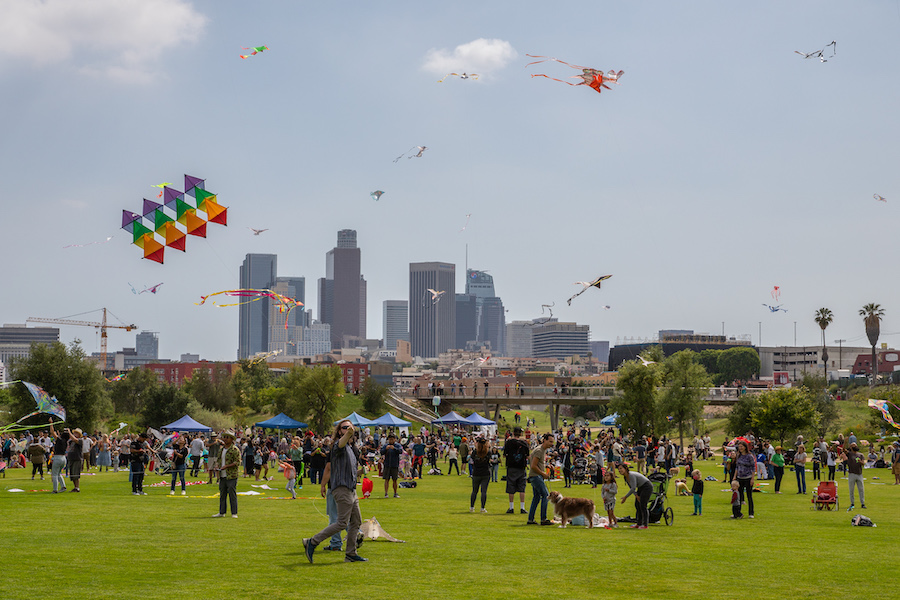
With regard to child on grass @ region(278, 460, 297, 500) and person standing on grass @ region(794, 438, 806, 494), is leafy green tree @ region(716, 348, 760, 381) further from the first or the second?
child on grass @ region(278, 460, 297, 500)

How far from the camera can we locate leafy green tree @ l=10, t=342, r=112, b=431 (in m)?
51.0

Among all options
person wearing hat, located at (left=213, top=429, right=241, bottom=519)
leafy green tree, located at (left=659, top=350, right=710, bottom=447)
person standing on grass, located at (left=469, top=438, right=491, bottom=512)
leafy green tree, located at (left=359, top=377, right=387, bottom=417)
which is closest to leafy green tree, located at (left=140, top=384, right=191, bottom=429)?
leafy green tree, located at (left=359, top=377, right=387, bottom=417)

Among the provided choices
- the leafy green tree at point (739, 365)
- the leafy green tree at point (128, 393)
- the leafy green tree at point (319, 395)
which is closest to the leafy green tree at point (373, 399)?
the leafy green tree at point (319, 395)

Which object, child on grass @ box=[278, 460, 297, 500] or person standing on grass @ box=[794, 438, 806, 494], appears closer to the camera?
child on grass @ box=[278, 460, 297, 500]

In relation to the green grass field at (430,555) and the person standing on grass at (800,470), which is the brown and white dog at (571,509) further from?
the person standing on grass at (800,470)

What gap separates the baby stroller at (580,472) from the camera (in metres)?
27.9

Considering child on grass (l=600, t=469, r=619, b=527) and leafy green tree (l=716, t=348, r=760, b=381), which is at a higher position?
leafy green tree (l=716, t=348, r=760, b=381)

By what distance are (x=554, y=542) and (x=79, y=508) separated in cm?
920

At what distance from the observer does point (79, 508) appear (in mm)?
16109

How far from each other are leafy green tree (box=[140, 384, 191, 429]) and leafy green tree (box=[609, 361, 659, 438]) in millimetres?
31931

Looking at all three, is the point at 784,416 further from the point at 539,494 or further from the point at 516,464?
the point at 539,494

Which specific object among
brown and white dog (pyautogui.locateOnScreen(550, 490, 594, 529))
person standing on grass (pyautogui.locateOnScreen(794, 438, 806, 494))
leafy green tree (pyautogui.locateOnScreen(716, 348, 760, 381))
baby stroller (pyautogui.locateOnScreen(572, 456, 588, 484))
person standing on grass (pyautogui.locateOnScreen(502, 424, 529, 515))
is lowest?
baby stroller (pyautogui.locateOnScreen(572, 456, 588, 484))

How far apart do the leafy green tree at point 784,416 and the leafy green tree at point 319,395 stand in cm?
3378

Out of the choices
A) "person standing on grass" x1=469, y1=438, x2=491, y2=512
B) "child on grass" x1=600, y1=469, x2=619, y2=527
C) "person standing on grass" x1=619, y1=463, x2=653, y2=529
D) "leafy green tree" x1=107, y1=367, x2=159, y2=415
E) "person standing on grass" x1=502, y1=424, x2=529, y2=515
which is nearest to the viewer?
"person standing on grass" x1=619, y1=463, x2=653, y2=529
